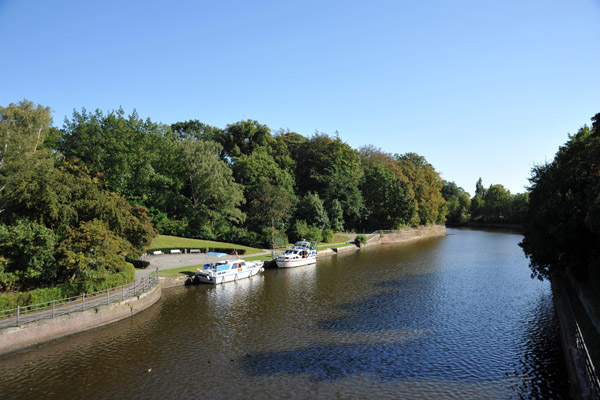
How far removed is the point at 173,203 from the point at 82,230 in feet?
127

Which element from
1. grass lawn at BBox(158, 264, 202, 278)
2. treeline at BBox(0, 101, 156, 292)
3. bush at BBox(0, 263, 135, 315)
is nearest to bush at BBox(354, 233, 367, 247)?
grass lawn at BBox(158, 264, 202, 278)

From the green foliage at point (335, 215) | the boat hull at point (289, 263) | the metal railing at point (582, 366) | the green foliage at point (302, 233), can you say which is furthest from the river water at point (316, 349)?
the green foliage at point (335, 215)

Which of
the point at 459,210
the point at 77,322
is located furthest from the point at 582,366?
the point at 459,210

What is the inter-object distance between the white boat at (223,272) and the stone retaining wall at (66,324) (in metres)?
9.30

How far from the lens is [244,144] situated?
88438 mm

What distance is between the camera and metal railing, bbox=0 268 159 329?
2091cm

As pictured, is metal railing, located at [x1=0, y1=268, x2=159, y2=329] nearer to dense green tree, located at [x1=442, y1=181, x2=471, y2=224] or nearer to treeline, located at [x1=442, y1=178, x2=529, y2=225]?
treeline, located at [x1=442, y1=178, x2=529, y2=225]

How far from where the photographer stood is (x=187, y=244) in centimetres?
5559

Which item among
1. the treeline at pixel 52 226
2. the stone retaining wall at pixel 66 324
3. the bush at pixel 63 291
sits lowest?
the stone retaining wall at pixel 66 324

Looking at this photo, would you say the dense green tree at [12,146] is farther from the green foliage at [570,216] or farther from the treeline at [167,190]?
the green foliage at [570,216]

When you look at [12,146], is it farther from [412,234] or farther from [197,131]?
[412,234]

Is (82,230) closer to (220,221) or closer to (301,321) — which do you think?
(301,321)

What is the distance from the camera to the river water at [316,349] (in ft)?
52.6

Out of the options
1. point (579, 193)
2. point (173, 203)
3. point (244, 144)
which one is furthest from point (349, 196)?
point (579, 193)
